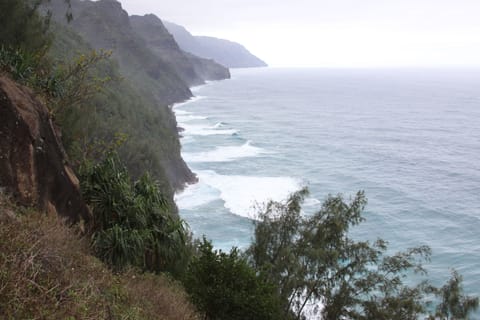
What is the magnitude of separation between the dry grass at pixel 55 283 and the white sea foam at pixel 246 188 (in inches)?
1033

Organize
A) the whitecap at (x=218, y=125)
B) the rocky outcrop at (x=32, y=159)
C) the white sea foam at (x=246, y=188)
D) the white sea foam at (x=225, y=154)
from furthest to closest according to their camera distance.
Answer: the whitecap at (x=218, y=125) → the white sea foam at (x=225, y=154) → the white sea foam at (x=246, y=188) → the rocky outcrop at (x=32, y=159)

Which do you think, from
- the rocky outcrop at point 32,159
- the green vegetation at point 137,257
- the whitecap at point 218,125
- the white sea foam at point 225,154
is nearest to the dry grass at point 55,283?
the green vegetation at point 137,257

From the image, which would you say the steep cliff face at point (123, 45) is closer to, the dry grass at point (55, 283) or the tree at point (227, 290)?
the tree at point (227, 290)

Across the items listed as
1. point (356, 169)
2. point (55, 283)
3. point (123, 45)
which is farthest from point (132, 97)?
point (123, 45)

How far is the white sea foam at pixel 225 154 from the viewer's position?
50.9m

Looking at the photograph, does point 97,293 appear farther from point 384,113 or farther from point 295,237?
point 384,113

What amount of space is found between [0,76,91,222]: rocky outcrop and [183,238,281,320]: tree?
3403 mm

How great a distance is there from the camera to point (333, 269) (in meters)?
14.3

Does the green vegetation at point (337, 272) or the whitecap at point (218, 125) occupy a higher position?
the green vegetation at point (337, 272)

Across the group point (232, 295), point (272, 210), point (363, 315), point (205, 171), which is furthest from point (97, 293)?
point (205, 171)

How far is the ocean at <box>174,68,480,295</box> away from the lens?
31.4m

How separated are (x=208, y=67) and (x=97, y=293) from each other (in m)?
190

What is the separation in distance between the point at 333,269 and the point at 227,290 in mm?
5330

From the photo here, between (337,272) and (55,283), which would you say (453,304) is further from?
(55,283)
